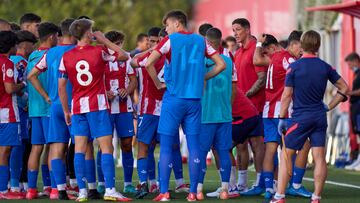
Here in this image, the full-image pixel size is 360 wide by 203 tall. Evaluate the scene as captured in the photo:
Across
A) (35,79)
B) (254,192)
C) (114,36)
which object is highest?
(114,36)

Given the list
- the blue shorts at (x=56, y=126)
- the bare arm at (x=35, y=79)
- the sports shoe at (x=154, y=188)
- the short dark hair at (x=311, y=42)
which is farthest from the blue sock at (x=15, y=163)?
the short dark hair at (x=311, y=42)

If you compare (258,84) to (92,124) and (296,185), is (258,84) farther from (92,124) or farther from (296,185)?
(92,124)

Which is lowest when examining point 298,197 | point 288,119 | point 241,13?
point 298,197

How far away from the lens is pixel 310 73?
47.5 feet

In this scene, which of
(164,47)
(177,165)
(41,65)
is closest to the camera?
(164,47)

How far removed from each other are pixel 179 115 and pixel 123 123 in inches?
71.8

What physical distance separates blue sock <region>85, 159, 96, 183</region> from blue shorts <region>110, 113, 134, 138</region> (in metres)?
0.82

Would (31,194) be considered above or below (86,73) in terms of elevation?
below

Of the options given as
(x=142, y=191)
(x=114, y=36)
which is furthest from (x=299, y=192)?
(x=114, y=36)

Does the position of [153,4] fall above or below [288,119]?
above

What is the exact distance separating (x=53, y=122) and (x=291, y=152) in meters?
3.28

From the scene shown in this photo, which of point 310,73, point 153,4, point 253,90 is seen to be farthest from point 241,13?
point 310,73

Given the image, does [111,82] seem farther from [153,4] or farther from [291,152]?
[153,4]

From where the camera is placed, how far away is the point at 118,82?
17047mm
